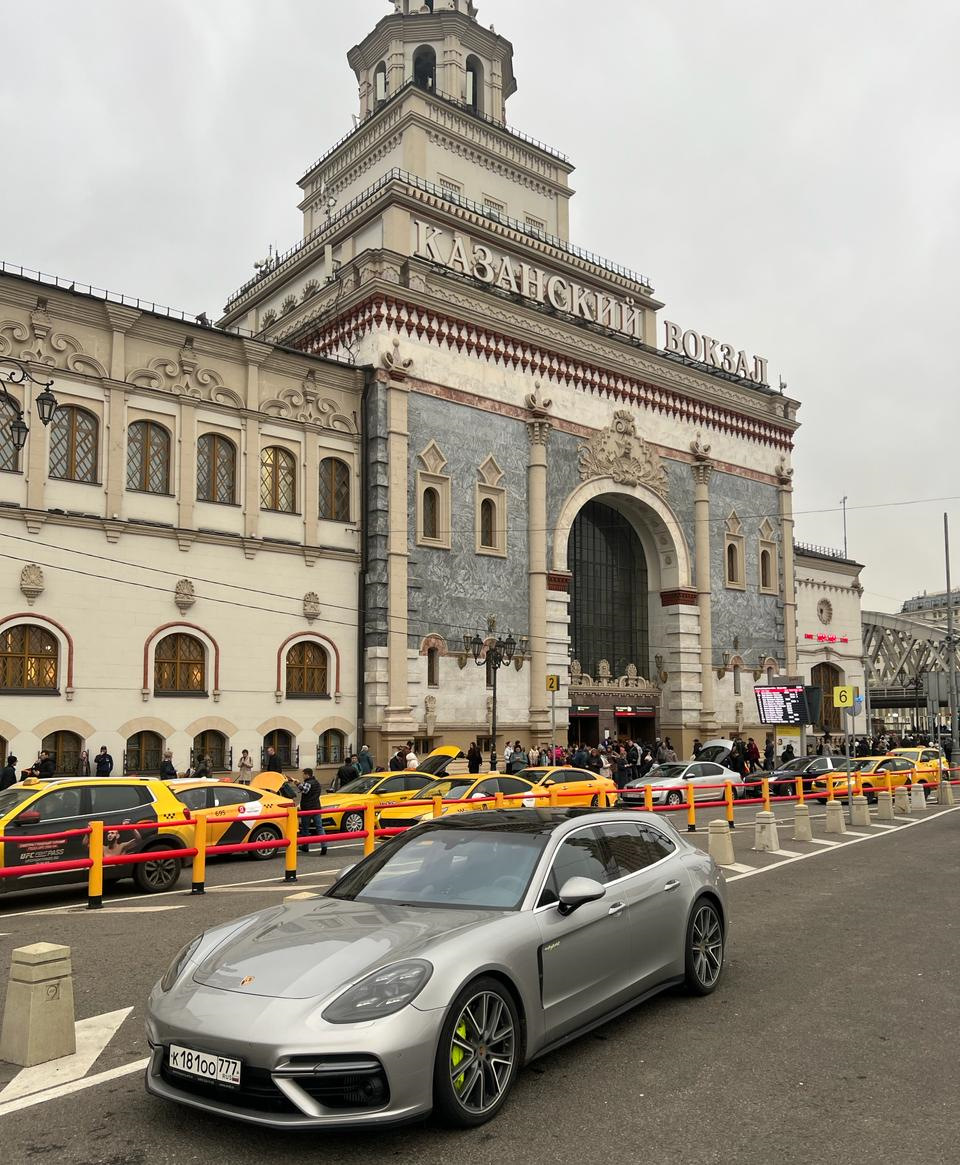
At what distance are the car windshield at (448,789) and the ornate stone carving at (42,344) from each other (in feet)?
46.7

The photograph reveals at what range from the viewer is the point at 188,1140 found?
496 cm

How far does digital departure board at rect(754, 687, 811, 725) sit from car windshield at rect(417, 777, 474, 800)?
71.4 feet

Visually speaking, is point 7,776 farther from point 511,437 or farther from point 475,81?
point 475,81

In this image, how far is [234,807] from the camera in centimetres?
1672

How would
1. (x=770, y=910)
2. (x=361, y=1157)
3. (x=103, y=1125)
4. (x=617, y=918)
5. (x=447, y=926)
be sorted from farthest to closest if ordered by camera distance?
(x=770, y=910) < (x=617, y=918) < (x=447, y=926) < (x=103, y=1125) < (x=361, y=1157)

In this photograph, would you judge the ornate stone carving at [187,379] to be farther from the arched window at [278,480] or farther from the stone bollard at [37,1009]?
the stone bollard at [37,1009]

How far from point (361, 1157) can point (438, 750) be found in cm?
2548

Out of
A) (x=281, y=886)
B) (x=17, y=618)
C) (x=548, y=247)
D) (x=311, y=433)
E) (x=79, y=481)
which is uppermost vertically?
(x=548, y=247)

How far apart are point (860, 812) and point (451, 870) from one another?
17.3 m

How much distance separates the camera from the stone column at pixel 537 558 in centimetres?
3500

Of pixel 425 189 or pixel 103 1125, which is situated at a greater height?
pixel 425 189

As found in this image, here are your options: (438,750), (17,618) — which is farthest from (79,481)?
(438,750)

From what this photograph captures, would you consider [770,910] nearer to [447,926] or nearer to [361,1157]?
[447,926]

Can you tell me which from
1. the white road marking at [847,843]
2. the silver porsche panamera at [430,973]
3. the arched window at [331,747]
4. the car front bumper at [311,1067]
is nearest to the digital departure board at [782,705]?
the white road marking at [847,843]
